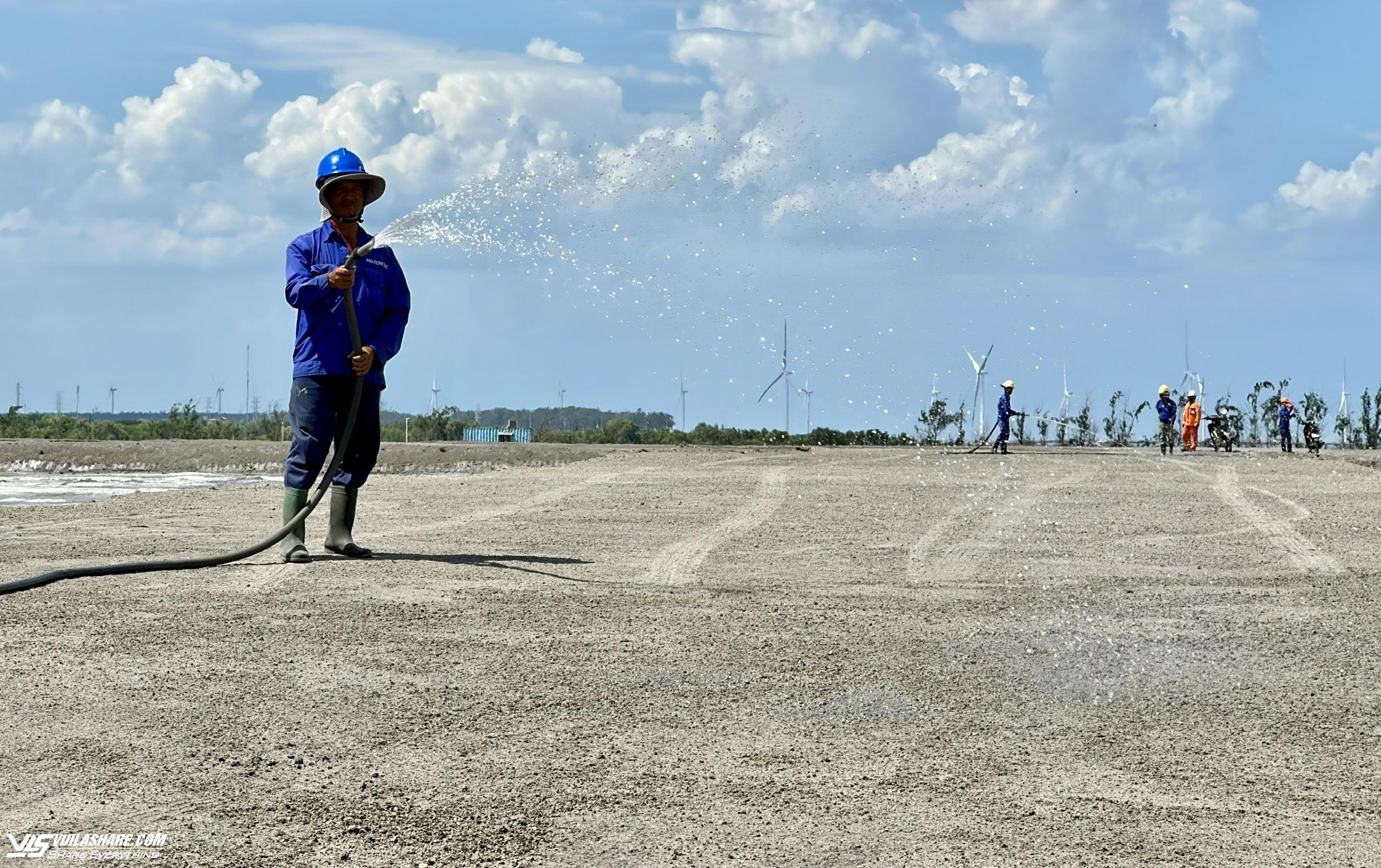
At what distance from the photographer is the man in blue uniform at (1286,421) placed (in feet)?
120

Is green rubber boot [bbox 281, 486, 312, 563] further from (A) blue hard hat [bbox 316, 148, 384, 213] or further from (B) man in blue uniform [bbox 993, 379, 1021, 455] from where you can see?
(B) man in blue uniform [bbox 993, 379, 1021, 455]

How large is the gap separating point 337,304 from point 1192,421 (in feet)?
103

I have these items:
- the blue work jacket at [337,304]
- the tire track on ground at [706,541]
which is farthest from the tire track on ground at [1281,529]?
the blue work jacket at [337,304]

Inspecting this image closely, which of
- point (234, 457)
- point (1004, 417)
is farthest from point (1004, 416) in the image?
point (234, 457)

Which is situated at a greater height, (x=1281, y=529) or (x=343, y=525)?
(x=343, y=525)

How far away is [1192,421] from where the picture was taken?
35969mm

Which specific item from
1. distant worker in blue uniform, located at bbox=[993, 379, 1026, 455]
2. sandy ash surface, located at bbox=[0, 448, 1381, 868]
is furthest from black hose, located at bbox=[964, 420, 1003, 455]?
sandy ash surface, located at bbox=[0, 448, 1381, 868]

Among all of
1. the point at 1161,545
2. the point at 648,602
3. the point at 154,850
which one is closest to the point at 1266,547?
the point at 1161,545

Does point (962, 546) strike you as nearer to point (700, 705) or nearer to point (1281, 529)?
point (1281, 529)

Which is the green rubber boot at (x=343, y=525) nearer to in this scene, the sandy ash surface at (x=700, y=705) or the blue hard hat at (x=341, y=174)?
the sandy ash surface at (x=700, y=705)

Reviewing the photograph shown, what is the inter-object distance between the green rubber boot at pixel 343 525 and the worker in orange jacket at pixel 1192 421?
30.5 m

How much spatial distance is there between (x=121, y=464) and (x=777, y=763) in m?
29.1

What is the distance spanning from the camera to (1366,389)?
4625cm

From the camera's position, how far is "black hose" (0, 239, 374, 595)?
8492 mm
